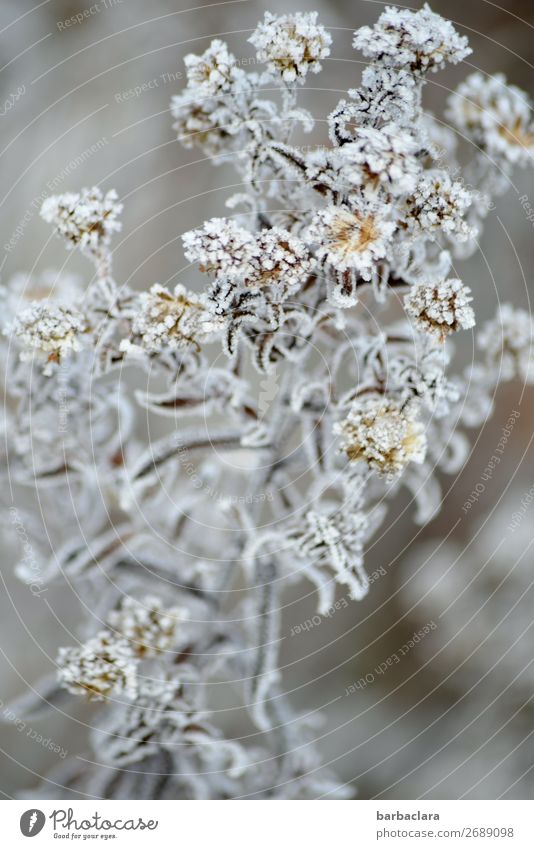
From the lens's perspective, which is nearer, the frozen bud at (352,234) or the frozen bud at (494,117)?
the frozen bud at (352,234)

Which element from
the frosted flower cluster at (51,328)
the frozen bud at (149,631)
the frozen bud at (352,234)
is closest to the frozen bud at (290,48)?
the frozen bud at (352,234)

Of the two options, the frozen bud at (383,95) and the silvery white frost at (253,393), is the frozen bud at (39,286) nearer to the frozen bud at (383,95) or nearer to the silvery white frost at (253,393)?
the silvery white frost at (253,393)

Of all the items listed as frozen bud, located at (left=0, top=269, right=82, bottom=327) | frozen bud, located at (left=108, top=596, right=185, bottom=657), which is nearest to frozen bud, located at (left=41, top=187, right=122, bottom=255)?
frozen bud, located at (left=0, top=269, right=82, bottom=327)
